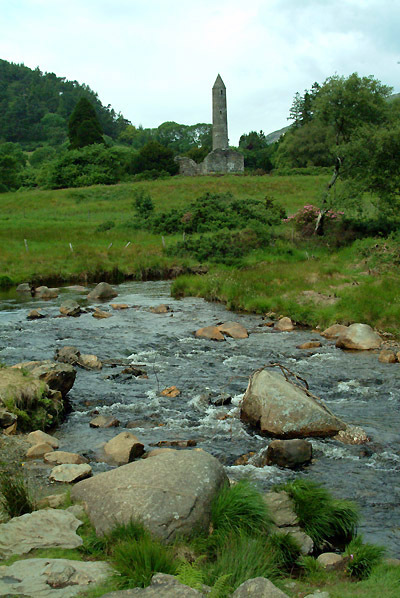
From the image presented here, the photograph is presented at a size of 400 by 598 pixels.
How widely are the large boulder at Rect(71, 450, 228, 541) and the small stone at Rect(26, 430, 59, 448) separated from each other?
2493 mm

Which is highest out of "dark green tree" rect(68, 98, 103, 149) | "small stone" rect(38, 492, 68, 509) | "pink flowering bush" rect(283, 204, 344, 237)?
"dark green tree" rect(68, 98, 103, 149)

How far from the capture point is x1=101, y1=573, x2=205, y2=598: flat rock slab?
4.23 metres

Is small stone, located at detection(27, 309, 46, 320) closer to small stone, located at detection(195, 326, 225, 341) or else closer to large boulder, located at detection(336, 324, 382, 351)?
small stone, located at detection(195, 326, 225, 341)

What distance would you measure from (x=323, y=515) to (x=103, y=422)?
4985 mm

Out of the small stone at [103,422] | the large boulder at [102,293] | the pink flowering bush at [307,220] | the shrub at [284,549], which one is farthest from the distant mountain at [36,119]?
the shrub at [284,549]

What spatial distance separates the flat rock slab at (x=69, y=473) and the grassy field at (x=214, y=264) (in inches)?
487

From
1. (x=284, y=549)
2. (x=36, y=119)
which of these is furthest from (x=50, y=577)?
(x=36, y=119)

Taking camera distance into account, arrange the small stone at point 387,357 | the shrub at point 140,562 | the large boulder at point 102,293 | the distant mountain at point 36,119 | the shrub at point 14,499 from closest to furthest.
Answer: the shrub at point 140,562 < the shrub at point 14,499 < the small stone at point 387,357 < the large boulder at point 102,293 < the distant mountain at point 36,119

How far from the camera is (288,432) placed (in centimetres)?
936

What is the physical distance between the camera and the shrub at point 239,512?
5.79m

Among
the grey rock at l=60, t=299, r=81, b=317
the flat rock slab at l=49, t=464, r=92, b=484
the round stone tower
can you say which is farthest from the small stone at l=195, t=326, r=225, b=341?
the round stone tower

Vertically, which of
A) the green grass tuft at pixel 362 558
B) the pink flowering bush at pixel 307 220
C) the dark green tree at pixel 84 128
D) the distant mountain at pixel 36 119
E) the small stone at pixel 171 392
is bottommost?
the small stone at pixel 171 392

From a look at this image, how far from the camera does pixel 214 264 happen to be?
106 ft

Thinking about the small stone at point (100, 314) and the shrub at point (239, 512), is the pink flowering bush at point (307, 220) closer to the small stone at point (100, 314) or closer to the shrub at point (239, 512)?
the small stone at point (100, 314)
